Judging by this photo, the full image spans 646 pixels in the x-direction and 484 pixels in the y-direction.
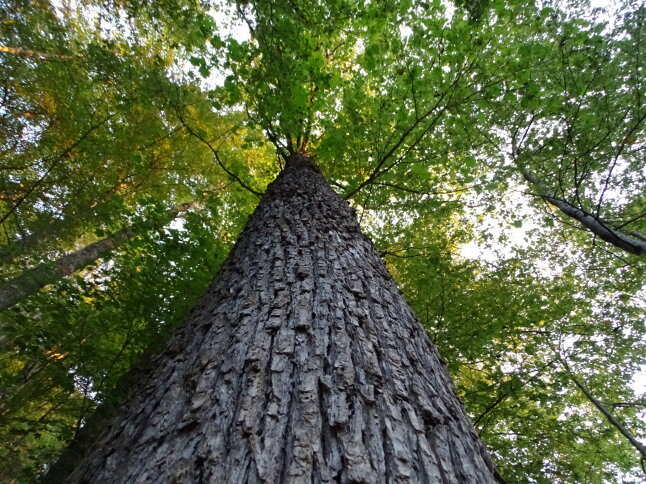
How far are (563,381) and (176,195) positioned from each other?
347 inches

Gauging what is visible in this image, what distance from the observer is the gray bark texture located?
0.83 metres

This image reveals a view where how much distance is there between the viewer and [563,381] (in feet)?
14.1

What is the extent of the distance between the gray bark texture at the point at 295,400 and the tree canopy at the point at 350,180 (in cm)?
210

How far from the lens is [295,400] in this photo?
998mm

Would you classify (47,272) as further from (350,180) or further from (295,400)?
(350,180)

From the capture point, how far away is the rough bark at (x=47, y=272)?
3029 mm

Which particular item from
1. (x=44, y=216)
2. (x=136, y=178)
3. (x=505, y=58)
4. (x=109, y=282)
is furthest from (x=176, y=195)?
(x=505, y=58)

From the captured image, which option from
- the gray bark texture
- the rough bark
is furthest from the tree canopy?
the gray bark texture

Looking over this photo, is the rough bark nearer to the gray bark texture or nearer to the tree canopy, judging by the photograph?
the tree canopy

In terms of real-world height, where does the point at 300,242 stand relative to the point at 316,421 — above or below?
above

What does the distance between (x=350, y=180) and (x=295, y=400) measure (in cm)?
480

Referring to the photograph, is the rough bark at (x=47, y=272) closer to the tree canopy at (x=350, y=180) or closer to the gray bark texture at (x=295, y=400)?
the tree canopy at (x=350, y=180)

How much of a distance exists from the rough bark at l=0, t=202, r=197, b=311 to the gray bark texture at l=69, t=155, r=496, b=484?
2.27 meters

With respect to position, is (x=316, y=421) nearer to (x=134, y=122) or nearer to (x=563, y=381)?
(x=563, y=381)
